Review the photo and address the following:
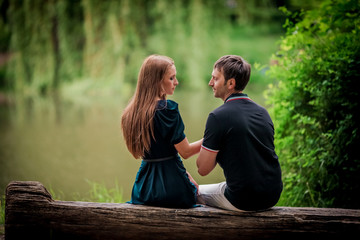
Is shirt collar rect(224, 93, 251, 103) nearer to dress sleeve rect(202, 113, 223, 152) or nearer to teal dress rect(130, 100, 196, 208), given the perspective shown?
dress sleeve rect(202, 113, 223, 152)

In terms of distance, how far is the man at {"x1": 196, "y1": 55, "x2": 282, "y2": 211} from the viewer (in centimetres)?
195

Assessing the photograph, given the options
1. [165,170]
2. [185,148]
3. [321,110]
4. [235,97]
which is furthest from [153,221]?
[321,110]

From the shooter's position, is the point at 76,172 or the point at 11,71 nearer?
the point at 76,172

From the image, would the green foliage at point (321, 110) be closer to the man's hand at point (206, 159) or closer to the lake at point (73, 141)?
the man's hand at point (206, 159)

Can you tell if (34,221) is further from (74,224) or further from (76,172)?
(76,172)

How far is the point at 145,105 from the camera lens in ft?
7.11

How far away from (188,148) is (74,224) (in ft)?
2.51

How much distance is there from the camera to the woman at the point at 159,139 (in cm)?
214

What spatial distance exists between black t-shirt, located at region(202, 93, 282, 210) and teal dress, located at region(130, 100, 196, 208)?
0.79 ft

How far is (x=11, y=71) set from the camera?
11680 mm

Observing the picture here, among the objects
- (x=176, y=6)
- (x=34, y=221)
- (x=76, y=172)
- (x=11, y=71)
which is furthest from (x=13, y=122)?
(x=34, y=221)

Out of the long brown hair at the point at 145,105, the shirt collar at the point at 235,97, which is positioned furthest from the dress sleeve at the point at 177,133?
the shirt collar at the point at 235,97

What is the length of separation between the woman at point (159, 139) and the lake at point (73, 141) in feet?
Answer: 8.00

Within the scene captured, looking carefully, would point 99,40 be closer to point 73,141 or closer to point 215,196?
point 73,141
